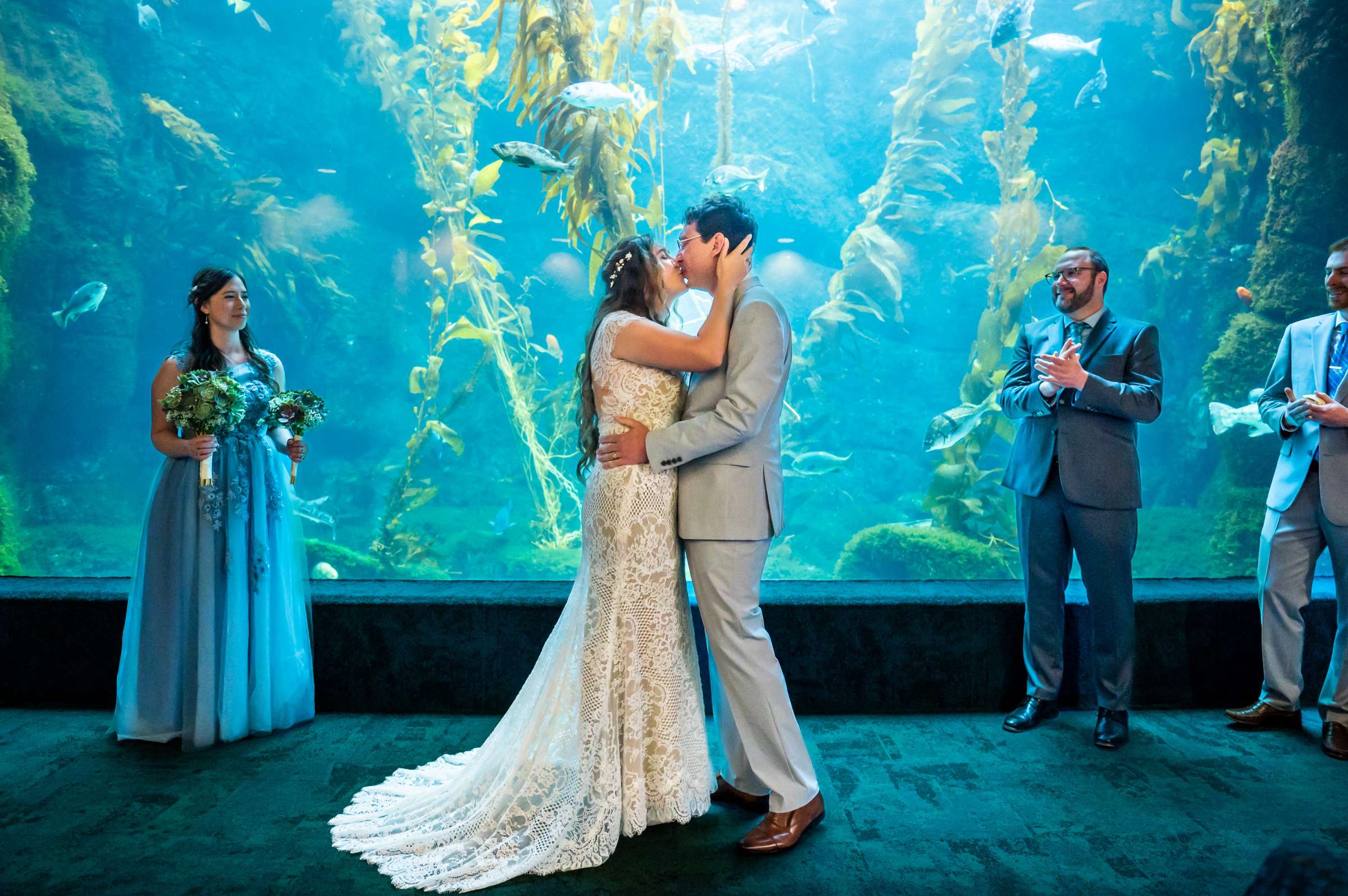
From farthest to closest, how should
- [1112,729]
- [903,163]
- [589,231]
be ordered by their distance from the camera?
1. [903,163]
2. [589,231]
3. [1112,729]

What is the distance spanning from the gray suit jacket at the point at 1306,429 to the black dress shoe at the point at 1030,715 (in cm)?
126

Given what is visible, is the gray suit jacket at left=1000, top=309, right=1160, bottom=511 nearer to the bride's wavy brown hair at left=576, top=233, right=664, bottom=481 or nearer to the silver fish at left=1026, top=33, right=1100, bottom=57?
the bride's wavy brown hair at left=576, top=233, right=664, bottom=481

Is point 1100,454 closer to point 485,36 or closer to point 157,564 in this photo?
point 157,564

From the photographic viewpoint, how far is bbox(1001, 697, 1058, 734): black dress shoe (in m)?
3.48

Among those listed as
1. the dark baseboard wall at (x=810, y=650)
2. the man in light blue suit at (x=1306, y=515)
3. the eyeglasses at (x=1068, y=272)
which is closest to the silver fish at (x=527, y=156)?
the dark baseboard wall at (x=810, y=650)

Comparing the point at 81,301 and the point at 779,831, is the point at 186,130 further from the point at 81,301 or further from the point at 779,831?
the point at 779,831

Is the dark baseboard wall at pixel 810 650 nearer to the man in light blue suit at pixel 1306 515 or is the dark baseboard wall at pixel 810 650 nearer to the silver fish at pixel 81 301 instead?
the man in light blue suit at pixel 1306 515

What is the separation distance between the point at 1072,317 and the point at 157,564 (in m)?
3.93

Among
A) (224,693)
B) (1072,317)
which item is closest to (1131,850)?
(1072,317)

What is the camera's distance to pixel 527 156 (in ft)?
18.5

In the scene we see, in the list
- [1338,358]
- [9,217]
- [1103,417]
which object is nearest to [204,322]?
[1103,417]

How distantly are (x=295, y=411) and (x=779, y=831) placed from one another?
102 inches

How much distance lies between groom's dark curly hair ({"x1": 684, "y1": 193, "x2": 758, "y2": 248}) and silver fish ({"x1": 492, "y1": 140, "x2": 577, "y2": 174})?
332 cm

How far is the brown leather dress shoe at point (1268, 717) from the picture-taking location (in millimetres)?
3479
